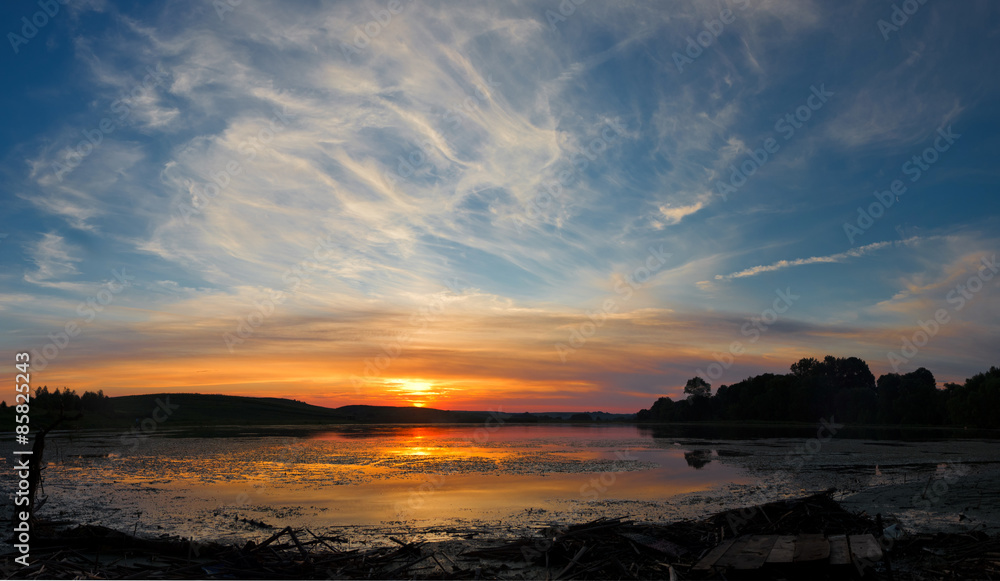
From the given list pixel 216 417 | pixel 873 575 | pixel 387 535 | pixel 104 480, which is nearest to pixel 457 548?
pixel 387 535

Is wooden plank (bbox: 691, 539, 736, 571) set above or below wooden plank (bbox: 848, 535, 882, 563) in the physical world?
below

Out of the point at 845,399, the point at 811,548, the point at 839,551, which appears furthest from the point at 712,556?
the point at 845,399

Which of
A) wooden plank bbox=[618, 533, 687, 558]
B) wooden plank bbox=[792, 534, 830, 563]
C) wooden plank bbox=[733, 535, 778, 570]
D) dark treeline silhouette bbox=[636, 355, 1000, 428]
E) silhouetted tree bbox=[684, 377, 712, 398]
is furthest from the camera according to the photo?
silhouetted tree bbox=[684, 377, 712, 398]

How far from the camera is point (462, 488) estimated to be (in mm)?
21578

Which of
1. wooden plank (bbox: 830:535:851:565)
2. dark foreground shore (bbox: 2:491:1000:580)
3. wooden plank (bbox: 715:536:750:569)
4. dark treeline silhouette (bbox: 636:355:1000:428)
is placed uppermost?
wooden plank (bbox: 830:535:851:565)

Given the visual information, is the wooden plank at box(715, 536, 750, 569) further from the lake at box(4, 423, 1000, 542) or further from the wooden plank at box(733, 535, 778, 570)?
the lake at box(4, 423, 1000, 542)

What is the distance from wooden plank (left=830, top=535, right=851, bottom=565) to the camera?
9.12 metres

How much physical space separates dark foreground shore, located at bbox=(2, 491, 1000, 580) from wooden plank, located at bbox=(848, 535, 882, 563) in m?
0.02

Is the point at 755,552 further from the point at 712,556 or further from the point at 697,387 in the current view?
the point at 697,387

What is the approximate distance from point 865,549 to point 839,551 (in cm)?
44

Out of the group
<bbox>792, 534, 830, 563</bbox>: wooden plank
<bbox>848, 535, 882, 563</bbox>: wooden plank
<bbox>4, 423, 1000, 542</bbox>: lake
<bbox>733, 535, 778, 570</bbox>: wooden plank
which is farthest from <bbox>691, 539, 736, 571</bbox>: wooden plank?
<bbox>4, 423, 1000, 542</bbox>: lake

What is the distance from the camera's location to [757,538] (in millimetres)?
10672

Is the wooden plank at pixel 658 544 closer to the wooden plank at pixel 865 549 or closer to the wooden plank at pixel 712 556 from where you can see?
the wooden plank at pixel 712 556

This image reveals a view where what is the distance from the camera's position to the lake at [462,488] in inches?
596
